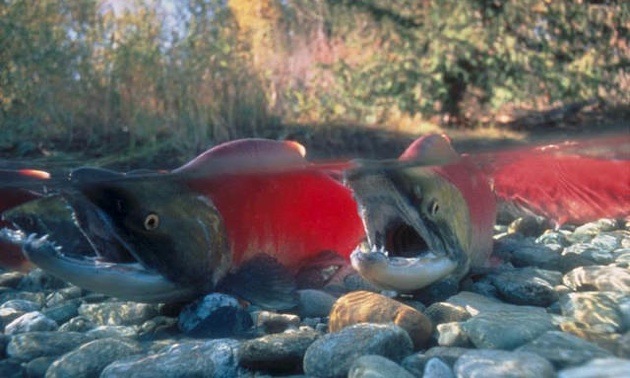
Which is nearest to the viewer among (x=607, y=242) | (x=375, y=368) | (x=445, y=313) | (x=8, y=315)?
(x=375, y=368)

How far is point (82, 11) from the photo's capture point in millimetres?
4906

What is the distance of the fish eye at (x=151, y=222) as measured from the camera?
270cm

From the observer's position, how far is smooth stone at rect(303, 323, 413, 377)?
81.4 inches

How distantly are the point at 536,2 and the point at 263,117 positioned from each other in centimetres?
744

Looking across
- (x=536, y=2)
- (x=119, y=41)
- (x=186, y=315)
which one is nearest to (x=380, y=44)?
(x=536, y=2)

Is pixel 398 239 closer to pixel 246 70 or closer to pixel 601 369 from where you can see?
pixel 601 369

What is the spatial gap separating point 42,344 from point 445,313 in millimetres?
1613

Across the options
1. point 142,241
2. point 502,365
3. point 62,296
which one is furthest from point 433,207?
point 62,296

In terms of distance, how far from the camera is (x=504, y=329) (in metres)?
2.23

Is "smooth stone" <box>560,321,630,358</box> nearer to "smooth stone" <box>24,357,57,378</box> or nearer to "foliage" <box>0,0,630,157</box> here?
"smooth stone" <box>24,357,57,378</box>

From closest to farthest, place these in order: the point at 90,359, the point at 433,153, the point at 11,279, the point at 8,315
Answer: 1. the point at 90,359
2. the point at 8,315
3. the point at 433,153
4. the point at 11,279

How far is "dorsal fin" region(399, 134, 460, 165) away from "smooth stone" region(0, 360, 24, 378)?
2.05 meters

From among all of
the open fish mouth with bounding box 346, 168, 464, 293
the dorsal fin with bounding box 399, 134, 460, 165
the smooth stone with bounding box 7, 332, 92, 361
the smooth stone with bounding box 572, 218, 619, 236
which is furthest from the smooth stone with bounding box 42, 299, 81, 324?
the smooth stone with bounding box 572, 218, 619, 236

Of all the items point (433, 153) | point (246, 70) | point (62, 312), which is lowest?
point (62, 312)
